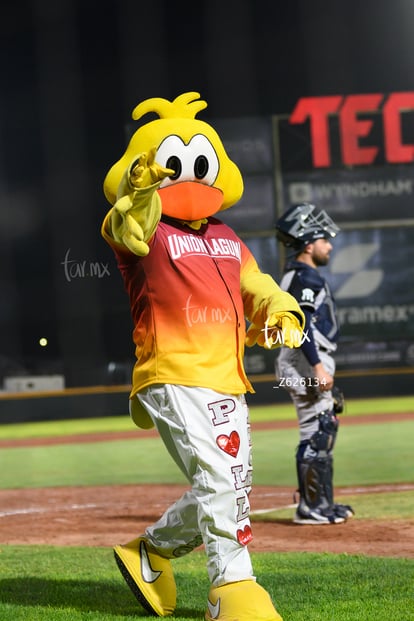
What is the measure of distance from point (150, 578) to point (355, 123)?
10567 mm

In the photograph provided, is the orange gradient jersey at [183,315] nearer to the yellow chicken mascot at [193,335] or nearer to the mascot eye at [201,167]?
the yellow chicken mascot at [193,335]

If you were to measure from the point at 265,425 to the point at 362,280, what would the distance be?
2.95 metres

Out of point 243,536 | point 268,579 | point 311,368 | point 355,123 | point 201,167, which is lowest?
point 268,579

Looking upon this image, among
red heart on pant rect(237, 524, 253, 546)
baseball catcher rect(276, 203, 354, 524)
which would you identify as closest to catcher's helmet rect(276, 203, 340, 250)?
baseball catcher rect(276, 203, 354, 524)

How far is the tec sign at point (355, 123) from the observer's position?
12.9 m

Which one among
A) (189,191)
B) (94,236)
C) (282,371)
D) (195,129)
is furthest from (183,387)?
(94,236)

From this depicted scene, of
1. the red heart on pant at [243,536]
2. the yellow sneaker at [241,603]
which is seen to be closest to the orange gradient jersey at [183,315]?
the red heart on pant at [243,536]

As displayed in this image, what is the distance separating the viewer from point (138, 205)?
2.71 m

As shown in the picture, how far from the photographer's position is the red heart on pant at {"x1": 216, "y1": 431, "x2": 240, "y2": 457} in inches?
108

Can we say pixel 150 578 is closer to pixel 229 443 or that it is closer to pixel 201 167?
pixel 229 443

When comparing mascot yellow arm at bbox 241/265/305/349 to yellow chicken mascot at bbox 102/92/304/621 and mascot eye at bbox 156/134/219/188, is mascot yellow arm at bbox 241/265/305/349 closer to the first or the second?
yellow chicken mascot at bbox 102/92/304/621

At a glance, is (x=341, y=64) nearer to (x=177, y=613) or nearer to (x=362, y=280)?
(x=362, y=280)

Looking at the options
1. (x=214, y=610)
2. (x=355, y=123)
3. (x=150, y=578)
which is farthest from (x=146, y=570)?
(x=355, y=123)

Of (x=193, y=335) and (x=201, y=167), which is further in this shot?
(x=201, y=167)
